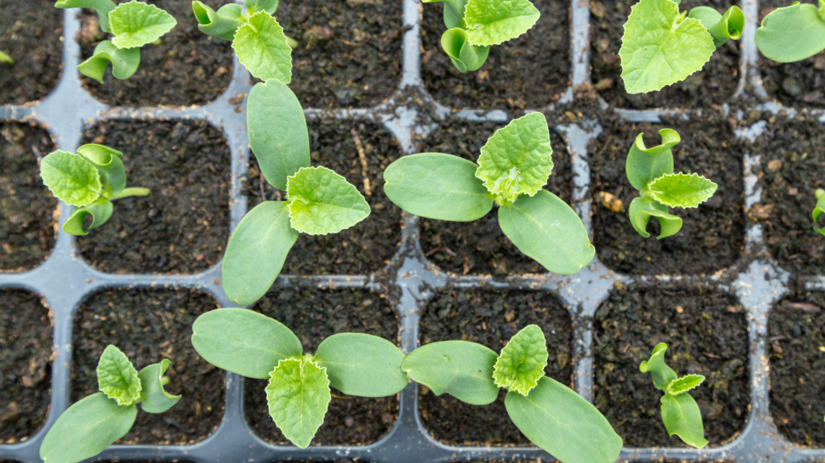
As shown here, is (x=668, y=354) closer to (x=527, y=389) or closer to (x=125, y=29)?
(x=527, y=389)

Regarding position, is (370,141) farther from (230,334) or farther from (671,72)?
(671,72)

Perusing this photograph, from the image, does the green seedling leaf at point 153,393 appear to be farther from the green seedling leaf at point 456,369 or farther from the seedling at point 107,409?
the green seedling leaf at point 456,369

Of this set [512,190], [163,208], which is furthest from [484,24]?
[163,208]

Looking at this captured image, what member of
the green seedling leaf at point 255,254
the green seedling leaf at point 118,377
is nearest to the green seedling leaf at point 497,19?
the green seedling leaf at point 255,254

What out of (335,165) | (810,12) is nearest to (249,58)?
(335,165)

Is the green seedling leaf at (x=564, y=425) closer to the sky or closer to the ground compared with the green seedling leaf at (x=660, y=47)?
closer to the ground

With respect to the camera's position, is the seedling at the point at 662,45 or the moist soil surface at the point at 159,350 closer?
the seedling at the point at 662,45

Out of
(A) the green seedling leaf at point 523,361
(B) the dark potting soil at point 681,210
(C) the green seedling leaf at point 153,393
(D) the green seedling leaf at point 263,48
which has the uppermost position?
(D) the green seedling leaf at point 263,48
